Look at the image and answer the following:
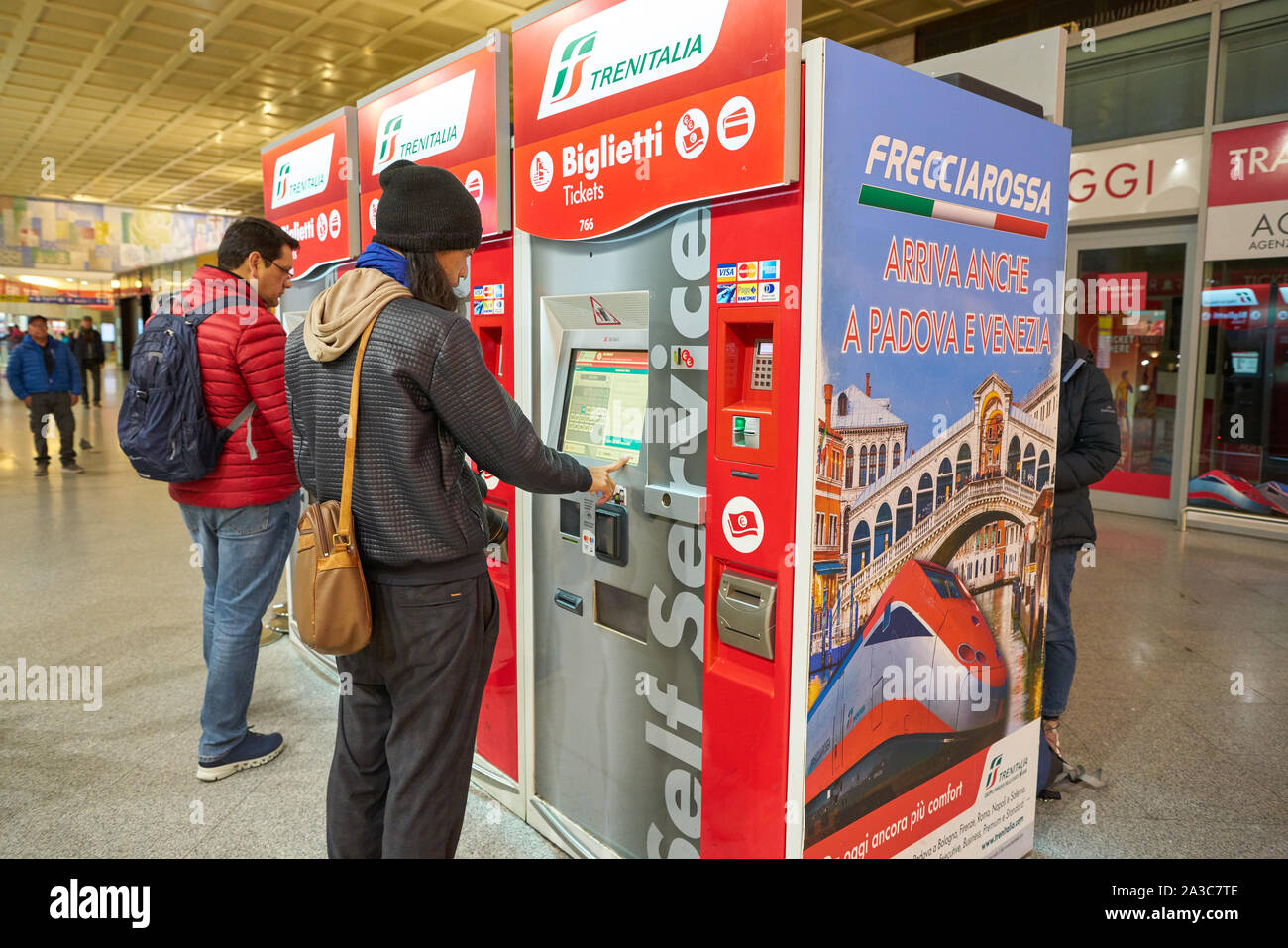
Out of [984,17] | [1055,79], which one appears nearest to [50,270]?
[984,17]

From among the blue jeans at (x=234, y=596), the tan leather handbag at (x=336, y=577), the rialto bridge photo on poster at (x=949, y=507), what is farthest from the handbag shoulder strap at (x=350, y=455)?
the blue jeans at (x=234, y=596)

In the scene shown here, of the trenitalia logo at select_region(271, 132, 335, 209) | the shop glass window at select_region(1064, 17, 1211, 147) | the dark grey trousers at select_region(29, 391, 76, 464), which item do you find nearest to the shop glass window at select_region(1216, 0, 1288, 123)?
the shop glass window at select_region(1064, 17, 1211, 147)

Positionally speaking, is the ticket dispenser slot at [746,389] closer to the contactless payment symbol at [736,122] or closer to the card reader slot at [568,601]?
the contactless payment symbol at [736,122]

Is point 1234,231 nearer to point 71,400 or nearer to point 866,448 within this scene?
point 866,448

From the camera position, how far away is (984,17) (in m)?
6.96

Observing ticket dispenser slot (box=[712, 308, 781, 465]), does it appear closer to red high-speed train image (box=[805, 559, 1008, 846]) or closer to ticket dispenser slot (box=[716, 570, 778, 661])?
ticket dispenser slot (box=[716, 570, 778, 661])

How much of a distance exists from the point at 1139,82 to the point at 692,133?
6440mm

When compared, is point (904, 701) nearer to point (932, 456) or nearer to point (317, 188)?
point (932, 456)

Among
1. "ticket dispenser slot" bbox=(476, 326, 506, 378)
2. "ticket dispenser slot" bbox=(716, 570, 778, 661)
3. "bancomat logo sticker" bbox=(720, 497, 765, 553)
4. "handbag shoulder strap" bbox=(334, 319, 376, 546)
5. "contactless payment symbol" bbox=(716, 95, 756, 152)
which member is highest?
"contactless payment symbol" bbox=(716, 95, 756, 152)

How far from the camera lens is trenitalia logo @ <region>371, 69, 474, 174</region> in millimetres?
2434

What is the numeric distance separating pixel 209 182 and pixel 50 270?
4.27 m

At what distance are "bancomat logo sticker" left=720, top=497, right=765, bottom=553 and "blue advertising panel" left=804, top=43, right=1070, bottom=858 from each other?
0.17 m

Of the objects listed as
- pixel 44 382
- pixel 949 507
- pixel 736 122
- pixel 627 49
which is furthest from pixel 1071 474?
pixel 44 382

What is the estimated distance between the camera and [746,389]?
5.74 feet
